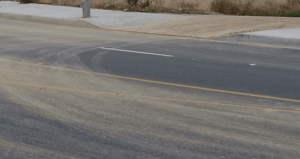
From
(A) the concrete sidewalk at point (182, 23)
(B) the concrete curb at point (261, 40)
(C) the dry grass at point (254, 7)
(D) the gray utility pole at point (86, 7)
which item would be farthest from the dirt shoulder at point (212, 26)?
(C) the dry grass at point (254, 7)

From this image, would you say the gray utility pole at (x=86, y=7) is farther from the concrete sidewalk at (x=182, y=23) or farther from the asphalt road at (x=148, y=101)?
the asphalt road at (x=148, y=101)

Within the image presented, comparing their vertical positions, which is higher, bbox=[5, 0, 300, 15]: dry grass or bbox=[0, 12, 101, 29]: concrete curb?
bbox=[5, 0, 300, 15]: dry grass

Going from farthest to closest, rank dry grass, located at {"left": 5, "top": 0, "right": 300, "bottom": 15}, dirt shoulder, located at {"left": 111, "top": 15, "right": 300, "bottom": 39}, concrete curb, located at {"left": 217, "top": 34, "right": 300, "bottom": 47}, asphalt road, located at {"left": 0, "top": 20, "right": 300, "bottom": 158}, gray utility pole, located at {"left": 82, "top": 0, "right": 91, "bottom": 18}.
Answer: dry grass, located at {"left": 5, "top": 0, "right": 300, "bottom": 15} → gray utility pole, located at {"left": 82, "top": 0, "right": 91, "bottom": 18} → dirt shoulder, located at {"left": 111, "top": 15, "right": 300, "bottom": 39} → concrete curb, located at {"left": 217, "top": 34, "right": 300, "bottom": 47} → asphalt road, located at {"left": 0, "top": 20, "right": 300, "bottom": 158}

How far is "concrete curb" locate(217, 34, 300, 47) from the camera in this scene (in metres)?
13.1

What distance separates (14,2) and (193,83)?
20.4 m

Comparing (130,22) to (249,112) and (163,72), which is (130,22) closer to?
(163,72)

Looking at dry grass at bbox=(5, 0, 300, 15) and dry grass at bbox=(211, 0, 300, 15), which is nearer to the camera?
dry grass at bbox=(211, 0, 300, 15)

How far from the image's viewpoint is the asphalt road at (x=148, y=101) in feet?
16.8

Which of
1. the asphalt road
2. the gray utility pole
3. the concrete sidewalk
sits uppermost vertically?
the gray utility pole

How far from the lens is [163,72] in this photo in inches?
357

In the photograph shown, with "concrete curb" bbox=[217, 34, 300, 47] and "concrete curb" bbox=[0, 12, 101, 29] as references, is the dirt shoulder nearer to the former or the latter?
"concrete curb" bbox=[217, 34, 300, 47]

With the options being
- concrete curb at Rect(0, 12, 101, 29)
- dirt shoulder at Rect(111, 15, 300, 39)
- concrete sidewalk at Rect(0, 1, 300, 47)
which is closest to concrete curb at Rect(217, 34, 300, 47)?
concrete sidewalk at Rect(0, 1, 300, 47)

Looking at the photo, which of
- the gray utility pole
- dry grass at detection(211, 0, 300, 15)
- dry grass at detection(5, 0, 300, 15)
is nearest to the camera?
the gray utility pole

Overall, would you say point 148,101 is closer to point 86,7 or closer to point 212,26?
point 212,26
